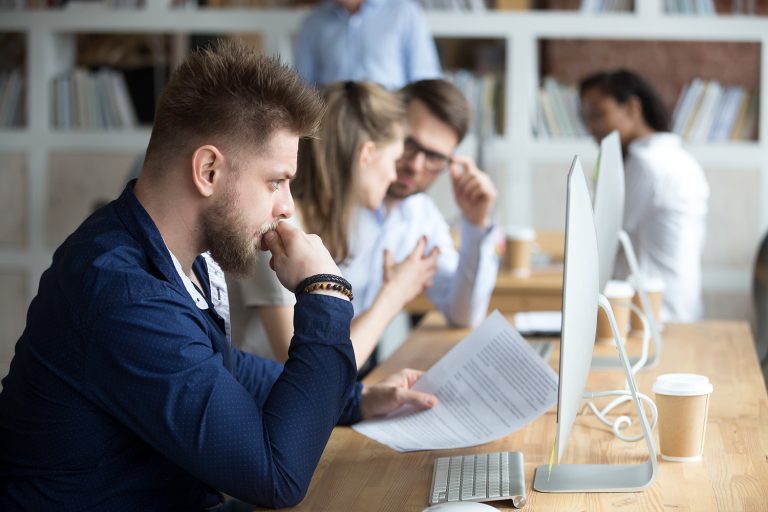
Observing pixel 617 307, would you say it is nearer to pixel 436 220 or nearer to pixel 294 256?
pixel 436 220

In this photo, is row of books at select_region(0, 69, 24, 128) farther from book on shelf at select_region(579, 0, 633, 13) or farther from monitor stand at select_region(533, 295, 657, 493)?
monitor stand at select_region(533, 295, 657, 493)

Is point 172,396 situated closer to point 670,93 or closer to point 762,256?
point 762,256

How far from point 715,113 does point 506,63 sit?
0.91m

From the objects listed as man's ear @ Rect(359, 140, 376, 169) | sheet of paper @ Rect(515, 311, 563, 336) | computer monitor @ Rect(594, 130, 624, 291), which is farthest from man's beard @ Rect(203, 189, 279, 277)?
sheet of paper @ Rect(515, 311, 563, 336)

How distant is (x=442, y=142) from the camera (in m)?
2.73

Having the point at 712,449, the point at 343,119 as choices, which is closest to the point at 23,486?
the point at 712,449

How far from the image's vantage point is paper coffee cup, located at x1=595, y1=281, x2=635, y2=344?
2.13m

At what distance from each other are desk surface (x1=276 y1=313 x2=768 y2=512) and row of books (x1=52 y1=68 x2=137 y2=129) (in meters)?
3.21

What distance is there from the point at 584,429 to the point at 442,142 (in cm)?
125

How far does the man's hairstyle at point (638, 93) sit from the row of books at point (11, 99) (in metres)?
2.64

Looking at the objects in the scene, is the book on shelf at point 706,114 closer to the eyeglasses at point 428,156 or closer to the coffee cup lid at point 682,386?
the eyeglasses at point 428,156

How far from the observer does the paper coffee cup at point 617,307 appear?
6.98 ft

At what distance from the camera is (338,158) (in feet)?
7.25

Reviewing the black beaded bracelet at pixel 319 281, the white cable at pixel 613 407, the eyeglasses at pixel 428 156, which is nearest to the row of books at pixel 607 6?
the eyeglasses at pixel 428 156
